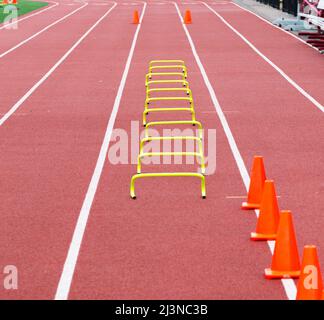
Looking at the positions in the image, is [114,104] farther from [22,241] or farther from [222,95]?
[22,241]

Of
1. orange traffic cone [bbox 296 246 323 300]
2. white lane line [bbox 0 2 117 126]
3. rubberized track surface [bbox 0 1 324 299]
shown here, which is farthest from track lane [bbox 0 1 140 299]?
orange traffic cone [bbox 296 246 323 300]

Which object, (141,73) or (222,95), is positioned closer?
(222,95)

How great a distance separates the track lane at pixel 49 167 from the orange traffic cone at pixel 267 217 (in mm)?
2032

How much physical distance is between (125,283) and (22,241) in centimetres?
185

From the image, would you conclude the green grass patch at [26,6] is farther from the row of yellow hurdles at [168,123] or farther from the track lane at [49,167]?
the row of yellow hurdles at [168,123]

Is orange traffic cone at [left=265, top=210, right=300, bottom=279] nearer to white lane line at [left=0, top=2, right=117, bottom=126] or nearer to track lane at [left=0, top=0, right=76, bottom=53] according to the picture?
white lane line at [left=0, top=2, right=117, bottom=126]

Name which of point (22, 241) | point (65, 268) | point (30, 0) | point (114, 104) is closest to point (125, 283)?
point (65, 268)

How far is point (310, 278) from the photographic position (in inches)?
291

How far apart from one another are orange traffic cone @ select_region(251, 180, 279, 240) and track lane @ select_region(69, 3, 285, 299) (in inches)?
6.7

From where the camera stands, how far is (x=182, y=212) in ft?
35.6

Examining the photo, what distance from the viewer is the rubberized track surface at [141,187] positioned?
28.4 feet

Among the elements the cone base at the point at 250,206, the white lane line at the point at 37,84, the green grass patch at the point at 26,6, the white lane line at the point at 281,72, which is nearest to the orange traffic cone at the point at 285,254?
the cone base at the point at 250,206

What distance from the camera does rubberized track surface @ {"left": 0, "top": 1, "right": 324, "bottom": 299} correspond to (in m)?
8.65
